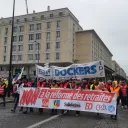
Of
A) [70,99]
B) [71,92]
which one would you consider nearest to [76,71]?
[71,92]

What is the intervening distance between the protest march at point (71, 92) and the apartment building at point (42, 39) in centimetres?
5196

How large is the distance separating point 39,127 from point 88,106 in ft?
11.4

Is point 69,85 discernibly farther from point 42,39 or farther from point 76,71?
point 42,39

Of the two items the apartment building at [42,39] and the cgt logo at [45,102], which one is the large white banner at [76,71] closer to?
the cgt logo at [45,102]

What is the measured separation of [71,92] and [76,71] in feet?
3.68

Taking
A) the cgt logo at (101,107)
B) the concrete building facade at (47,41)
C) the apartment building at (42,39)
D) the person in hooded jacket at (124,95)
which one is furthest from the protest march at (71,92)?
the apartment building at (42,39)

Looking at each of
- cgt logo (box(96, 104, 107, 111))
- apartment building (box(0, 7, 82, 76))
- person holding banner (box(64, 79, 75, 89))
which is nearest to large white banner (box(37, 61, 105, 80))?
person holding banner (box(64, 79, 75, 89))

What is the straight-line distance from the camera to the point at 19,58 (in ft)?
234

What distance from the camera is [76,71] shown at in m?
12.0

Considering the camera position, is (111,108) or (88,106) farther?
(88,106)

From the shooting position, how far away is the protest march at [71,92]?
10812mm

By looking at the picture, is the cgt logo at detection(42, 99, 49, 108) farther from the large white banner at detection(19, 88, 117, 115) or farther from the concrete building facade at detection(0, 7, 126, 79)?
the concrete building facade at detection(0, 7, 126, 79)

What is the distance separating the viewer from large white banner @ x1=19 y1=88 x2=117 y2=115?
1070 cm

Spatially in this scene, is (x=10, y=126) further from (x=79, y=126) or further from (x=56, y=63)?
(x=56, y=63)
